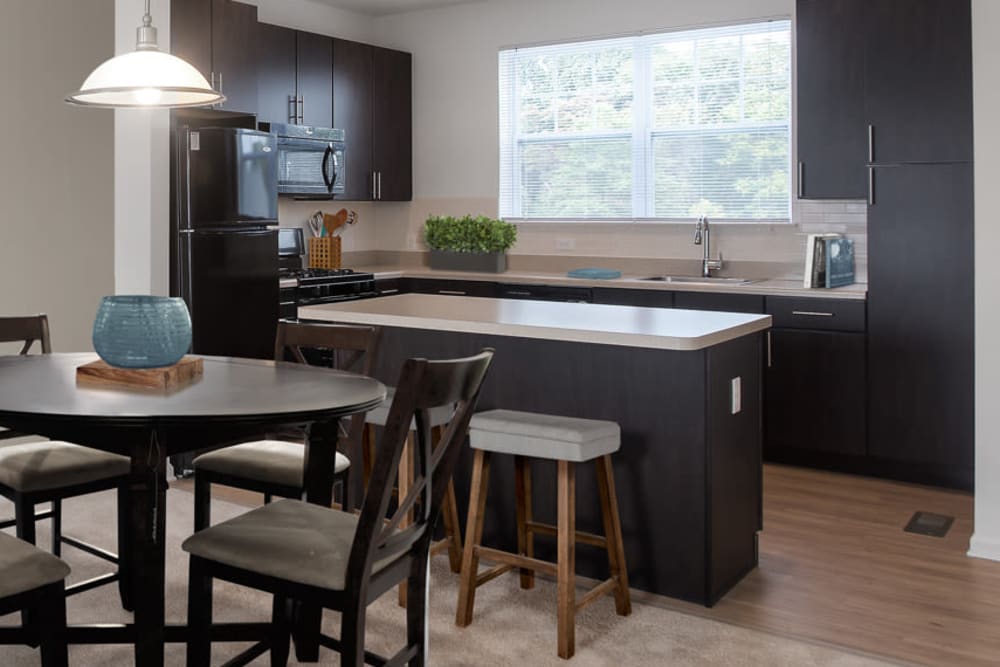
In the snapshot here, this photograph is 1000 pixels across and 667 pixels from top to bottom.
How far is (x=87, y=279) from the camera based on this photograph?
17.8ft

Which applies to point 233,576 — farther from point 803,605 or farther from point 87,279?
point 87,279

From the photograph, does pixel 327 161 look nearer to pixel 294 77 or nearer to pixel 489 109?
pixel 294 77

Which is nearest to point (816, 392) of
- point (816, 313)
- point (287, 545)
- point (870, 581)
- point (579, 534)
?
point (816, 313)

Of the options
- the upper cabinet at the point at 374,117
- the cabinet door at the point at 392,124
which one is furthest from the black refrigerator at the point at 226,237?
the cabinet door at the point at 392,124

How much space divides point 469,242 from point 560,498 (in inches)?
144

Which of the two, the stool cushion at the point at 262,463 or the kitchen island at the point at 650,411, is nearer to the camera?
the stool cushion at the point at 262,463

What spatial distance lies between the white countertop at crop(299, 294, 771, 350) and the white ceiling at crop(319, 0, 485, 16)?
3.23m

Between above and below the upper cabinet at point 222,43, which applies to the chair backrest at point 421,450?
below

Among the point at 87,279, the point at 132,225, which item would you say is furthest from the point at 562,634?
the point at 87,279

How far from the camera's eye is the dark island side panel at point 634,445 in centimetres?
328

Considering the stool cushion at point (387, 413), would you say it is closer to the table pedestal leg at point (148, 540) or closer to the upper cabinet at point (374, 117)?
the table pedestal leg at point (148, 540)

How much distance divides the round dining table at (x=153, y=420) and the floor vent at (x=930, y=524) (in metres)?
2.52

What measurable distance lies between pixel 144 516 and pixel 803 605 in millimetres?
2055

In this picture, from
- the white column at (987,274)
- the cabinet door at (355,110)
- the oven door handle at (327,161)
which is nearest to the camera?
the white column at (987,274)
